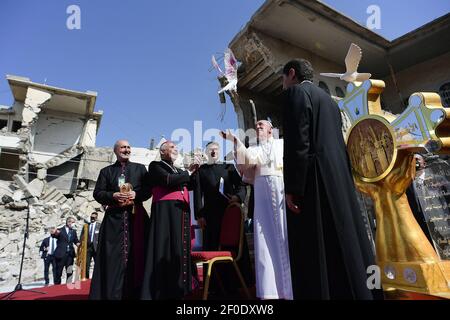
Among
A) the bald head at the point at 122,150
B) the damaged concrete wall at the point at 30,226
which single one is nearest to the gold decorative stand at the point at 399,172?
the bald head at the point at 122,150

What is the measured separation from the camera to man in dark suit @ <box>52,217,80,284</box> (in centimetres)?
867

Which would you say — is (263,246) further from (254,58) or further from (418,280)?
(254,58)

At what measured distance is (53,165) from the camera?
2070cm

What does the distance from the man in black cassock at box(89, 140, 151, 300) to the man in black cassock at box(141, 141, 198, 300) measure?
34 centimetres

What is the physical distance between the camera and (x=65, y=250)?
29.0 ft

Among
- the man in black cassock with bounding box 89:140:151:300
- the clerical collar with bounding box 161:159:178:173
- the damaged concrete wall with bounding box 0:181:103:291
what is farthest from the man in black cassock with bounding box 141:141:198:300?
the damaged concrete wall with bounding box 0:181:103:291

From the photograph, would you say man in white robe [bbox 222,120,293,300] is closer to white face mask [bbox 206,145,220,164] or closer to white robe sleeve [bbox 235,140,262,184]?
white robe sleeve [bbox 235,140,262,184]

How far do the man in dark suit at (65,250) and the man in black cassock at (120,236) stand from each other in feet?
22.2

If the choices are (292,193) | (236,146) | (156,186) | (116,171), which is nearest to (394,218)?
(292,193)

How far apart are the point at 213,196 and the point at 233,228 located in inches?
31.6

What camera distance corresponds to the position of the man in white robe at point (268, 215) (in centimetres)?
281

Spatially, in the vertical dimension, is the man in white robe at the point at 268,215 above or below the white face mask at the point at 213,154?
below

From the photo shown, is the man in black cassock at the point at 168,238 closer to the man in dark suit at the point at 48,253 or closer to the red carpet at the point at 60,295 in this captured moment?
the red carpet at the point at 60,295

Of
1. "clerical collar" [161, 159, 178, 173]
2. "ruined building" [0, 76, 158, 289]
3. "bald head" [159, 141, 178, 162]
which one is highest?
"ruined building" [0, 76, 158, 289]
